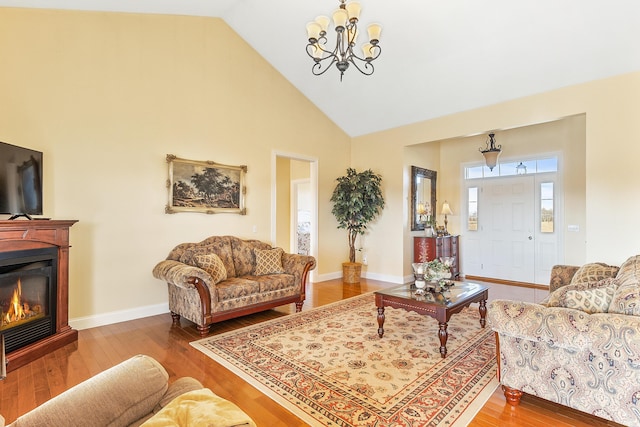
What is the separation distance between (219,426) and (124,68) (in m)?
4.43

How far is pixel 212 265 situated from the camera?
3.82 meters

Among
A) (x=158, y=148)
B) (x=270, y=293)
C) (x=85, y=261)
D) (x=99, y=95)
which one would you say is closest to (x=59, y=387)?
(x=85, y=261)

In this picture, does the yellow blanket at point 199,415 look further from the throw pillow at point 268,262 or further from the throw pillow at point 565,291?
the throw pillow at point 268,262

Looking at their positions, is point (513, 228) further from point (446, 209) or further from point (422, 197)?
point (422, 197)

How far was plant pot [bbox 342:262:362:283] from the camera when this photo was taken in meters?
6.15

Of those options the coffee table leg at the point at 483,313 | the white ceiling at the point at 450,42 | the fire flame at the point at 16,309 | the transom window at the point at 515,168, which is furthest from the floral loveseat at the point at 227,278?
the transom window at the point at 515,168

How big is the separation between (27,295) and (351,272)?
4635 mm

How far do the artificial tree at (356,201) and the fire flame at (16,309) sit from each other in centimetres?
470

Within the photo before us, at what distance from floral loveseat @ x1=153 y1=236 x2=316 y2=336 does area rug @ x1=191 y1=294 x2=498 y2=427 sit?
30 cm

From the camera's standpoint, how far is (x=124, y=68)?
393cm

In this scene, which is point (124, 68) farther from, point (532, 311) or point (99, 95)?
point (532, 311)

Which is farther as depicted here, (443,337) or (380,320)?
(380,320)

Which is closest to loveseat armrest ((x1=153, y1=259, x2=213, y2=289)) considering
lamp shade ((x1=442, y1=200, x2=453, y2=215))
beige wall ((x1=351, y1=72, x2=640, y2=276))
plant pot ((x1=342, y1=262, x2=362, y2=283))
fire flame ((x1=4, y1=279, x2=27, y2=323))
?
fire flame ((x1=4, y1=279, x2=27, y2=323))

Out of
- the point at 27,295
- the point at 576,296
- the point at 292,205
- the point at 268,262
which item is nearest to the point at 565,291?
the point at 576,296
